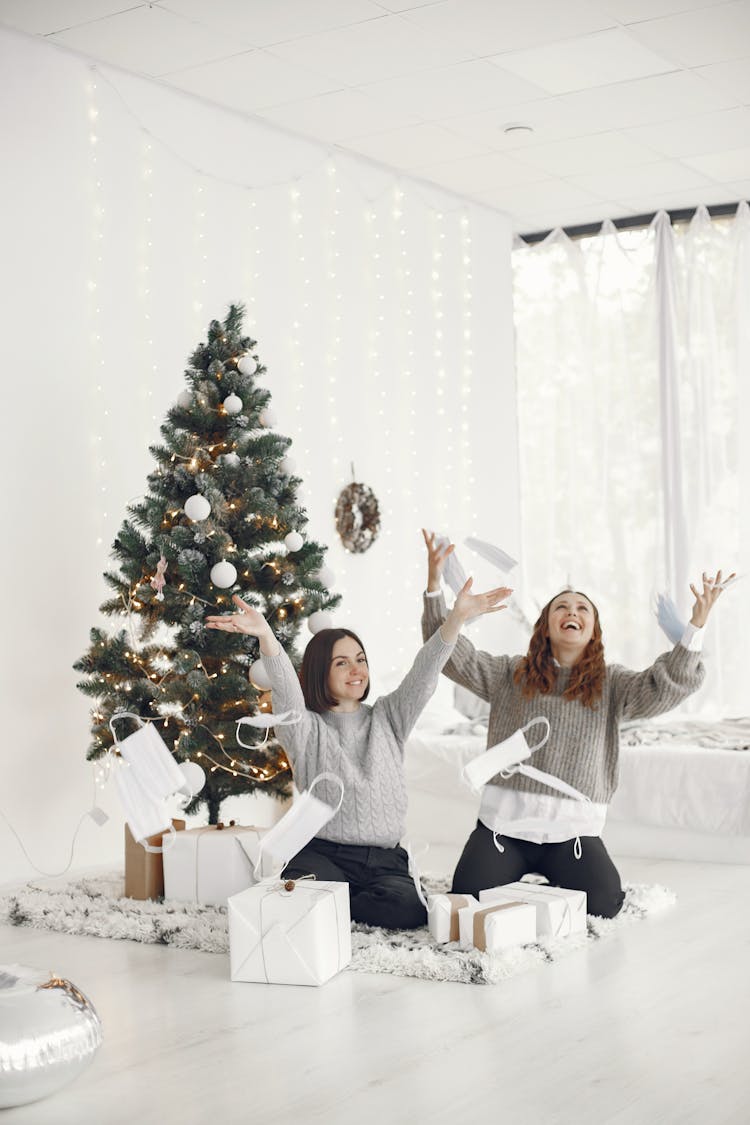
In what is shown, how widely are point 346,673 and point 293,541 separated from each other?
0.64 m

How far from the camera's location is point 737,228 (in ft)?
22.8

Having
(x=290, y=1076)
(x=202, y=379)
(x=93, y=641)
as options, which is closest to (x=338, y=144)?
(x=202, y=379)

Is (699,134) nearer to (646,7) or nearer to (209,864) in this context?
(646,7)

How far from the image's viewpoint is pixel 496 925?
347 centimetres

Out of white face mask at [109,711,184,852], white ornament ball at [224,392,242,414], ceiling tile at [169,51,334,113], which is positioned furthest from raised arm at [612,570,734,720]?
ceiling tile at [169,51,334,113]

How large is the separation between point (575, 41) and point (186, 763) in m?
2.87

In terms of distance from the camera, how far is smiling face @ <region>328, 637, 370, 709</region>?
12.9 feet

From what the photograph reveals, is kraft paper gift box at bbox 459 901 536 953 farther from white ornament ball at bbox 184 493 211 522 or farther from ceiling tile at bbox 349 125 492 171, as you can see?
ceiling tile at bbox 349 125 492 171

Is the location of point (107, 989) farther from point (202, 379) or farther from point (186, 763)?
point (202, 379)

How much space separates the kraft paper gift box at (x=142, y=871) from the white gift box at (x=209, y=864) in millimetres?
39

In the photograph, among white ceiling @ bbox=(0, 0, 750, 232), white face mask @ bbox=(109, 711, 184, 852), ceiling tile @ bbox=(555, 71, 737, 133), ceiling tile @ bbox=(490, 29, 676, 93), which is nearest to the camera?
A: white face mask @ bbox=(109, 711, 184, 852)

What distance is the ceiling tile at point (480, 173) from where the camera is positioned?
631cm

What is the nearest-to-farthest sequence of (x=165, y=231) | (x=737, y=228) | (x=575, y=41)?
(x=575, y=41) → (x=165, y=231) → (x=737, y=228)

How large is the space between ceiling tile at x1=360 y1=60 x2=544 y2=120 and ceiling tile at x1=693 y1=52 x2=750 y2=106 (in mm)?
642
